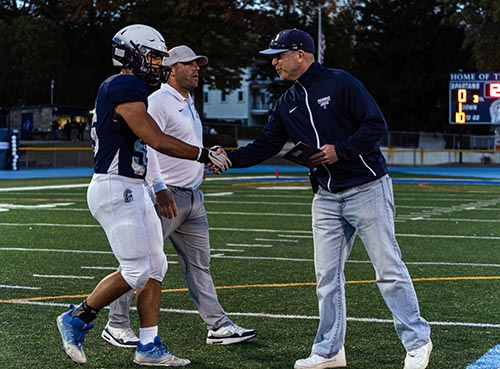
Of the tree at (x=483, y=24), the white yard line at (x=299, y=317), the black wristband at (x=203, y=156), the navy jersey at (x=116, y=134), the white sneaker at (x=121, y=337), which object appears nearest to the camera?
the navy jersey at (x=116, y=134)

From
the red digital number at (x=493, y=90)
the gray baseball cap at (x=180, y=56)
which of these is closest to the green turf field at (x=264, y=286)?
the gray baseball cap at (x=180, y=56)

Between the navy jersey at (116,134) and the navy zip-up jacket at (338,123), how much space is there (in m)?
0.95

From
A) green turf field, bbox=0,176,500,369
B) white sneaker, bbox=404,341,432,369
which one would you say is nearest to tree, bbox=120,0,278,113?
green turf field, bbox=0,176,500,369

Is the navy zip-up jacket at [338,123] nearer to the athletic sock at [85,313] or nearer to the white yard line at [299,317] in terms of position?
the athletic sock at [85,313]

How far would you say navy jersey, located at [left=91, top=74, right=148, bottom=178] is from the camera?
6094mm

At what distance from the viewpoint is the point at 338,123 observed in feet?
20.8

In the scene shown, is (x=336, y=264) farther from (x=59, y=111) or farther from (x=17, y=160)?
(x=59, y=111)

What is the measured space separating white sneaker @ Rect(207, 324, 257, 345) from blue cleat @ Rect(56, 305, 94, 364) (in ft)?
3.53

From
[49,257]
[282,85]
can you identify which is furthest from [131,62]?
[282,85]

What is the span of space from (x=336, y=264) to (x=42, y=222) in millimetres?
10417

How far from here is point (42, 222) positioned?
1620 cm

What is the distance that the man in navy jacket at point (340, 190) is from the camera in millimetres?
6219

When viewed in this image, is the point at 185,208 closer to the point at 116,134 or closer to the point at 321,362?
the point at 116,134

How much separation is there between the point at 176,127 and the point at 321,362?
1948 millimetres
